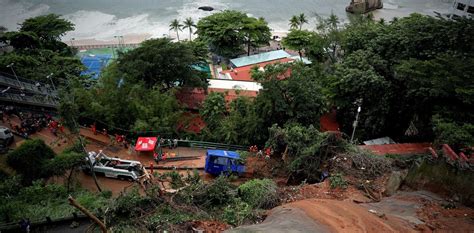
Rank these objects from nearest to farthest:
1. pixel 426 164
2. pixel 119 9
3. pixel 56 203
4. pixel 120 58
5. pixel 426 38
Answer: pixel 426 164, pixel 56 203, pixel 426 38, pixel 120 58, pixel 119 9

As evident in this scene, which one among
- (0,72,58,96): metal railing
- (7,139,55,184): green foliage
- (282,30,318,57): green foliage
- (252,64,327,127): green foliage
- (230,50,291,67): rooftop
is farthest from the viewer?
(282,30,318,57): green foliage

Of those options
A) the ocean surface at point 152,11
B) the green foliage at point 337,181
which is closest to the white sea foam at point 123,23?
the ocean surface at point 152,11

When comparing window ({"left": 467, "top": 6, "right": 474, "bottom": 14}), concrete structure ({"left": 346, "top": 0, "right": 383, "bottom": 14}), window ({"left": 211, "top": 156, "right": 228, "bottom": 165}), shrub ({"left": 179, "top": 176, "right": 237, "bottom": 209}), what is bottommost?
window ({"left": 211, "top": 156, "right": 228, "bottom": 165})

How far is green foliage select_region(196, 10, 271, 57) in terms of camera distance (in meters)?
40.0

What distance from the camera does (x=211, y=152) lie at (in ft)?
63.1

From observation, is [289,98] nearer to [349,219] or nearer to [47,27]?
[349,219]

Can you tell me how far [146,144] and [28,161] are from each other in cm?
604

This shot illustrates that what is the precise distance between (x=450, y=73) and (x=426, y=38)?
13.3 feet

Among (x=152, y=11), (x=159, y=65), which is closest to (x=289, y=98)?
(x=159, y=65)

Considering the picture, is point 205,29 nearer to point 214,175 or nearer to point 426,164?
point 214,175

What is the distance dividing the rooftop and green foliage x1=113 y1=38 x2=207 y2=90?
455 inches

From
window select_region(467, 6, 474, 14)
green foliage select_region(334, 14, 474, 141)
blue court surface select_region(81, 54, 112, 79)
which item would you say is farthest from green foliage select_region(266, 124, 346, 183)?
window select_region(467, 6, 474, 14)

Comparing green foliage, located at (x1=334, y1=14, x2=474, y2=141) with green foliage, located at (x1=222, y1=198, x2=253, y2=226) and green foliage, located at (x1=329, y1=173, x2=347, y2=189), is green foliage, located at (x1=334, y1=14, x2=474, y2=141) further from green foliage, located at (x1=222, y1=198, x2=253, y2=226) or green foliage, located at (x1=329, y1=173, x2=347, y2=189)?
green foliage, located at (x1=222, y1=198, x2=253, y2=226)

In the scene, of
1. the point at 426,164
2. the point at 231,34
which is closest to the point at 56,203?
the point at 426,164
